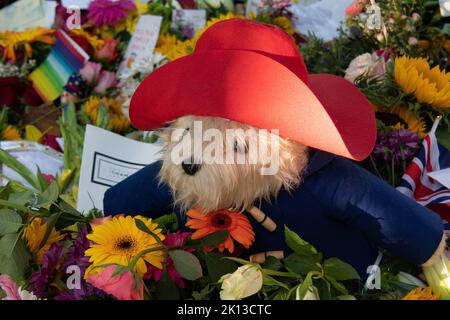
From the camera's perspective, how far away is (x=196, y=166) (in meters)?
0.74

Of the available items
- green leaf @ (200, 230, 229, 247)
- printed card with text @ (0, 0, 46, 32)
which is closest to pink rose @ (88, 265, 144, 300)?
green leaf @ (200, 230, 229, 247)

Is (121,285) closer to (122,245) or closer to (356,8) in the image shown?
A: (122,245)

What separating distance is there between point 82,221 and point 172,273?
0.70 ft

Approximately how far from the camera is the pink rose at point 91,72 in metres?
1.66

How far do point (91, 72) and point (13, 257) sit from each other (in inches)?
37.1

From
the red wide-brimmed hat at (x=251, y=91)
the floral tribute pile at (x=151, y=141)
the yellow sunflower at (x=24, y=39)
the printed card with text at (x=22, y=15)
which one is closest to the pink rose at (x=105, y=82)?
the floral tribute pile at (x=151, y=141)

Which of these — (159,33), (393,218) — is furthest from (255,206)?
(159,33)

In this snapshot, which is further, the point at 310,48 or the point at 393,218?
the point at 310,48

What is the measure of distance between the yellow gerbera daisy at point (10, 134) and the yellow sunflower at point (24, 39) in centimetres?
29

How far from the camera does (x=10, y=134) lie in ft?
5.05

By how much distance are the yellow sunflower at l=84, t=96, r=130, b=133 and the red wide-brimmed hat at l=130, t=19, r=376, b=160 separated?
0.70 metres

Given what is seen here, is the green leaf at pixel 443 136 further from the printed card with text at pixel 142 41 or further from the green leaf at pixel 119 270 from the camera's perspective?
the printed card with text at pixel 142 41

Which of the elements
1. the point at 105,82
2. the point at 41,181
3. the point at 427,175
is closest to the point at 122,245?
the point at 41,181
